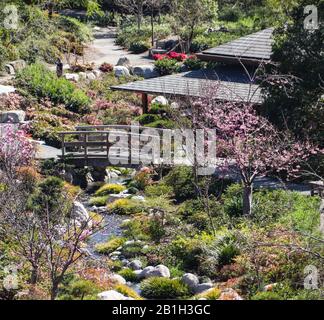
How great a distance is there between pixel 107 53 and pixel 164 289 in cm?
3250

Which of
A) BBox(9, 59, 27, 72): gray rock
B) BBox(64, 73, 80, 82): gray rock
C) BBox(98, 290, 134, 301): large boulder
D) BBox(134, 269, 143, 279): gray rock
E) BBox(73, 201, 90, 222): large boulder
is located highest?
BBox(9, 59, 27, 72): gray rock

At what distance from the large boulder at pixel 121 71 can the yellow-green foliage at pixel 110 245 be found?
21.1 m

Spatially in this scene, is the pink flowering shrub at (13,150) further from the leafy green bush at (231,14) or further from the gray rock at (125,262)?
the leafy green bush at (231,14)

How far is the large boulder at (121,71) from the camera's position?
45.9 metres

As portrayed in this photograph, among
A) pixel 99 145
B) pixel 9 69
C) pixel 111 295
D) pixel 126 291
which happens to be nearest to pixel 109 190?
pixel 99 145

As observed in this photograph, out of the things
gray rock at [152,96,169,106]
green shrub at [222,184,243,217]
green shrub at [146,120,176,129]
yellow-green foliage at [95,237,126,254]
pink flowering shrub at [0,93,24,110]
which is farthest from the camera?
gray rock at [152,96,169,106]

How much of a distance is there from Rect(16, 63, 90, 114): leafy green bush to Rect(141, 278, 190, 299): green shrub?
59.7ft

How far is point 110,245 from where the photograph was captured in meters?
25.2

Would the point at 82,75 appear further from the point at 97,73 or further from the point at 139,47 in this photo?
the point at 139,47

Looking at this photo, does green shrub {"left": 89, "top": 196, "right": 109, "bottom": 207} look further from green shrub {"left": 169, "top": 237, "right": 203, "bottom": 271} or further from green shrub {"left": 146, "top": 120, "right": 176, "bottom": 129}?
green shrub {"left": 146, "top": 120, "right": 176, "bottom": 129}

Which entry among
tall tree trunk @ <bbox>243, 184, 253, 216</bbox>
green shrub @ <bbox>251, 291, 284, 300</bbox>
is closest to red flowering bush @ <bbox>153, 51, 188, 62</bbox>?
tall tree trunk @ <bbox>243, 184, 253, 216</bbox>

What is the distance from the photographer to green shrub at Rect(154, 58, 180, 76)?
4650 centimetres
